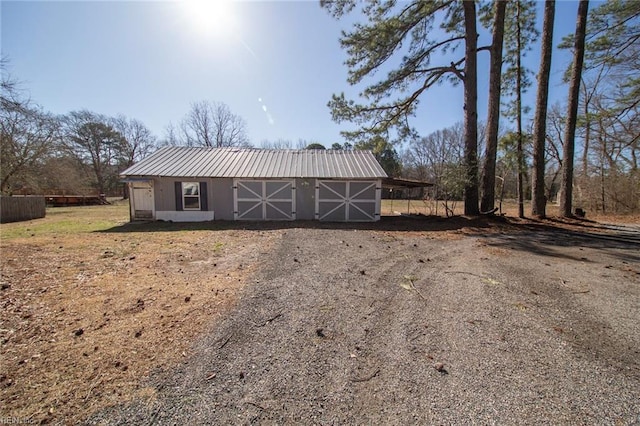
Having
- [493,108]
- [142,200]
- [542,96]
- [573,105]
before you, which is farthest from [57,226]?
[573,105]

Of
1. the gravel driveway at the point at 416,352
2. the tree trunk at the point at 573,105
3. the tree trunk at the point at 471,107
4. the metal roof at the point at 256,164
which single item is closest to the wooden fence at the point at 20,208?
the metal roof at the point at 256,164

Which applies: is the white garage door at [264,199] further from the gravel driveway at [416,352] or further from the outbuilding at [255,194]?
the gravel driveway at [416,352]

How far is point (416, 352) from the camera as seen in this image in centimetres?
231

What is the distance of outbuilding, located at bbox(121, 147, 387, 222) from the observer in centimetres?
1150

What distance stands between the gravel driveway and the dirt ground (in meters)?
0.01

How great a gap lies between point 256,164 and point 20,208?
11921 mm

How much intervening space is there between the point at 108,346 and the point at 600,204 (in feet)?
73.2

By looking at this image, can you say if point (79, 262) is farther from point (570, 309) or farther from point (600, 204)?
point (600, 204)

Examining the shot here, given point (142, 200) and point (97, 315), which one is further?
point (142, 200)

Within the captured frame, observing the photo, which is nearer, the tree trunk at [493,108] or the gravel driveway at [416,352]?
the gravel driveway at [416,352]

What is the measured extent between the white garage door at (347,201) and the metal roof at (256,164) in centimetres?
53

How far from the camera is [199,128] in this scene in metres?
31.3

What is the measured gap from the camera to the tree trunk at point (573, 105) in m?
9.91

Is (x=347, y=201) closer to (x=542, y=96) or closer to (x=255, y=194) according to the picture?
(x=255, y=194)
